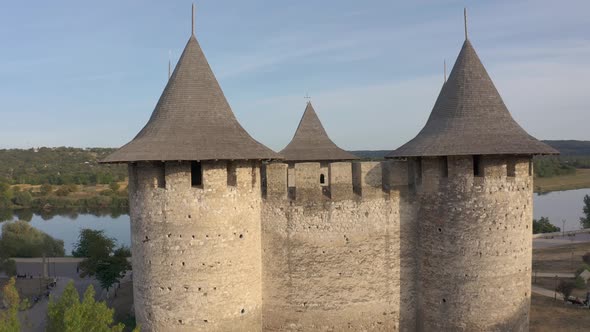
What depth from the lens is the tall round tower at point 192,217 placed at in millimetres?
9047

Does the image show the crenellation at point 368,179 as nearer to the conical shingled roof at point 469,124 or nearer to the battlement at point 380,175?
the battlement at point 380,175

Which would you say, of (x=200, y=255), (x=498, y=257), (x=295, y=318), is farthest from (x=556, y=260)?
(x=200, y=255)

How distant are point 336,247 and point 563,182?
8294 centimetres

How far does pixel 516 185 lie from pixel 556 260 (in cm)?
1871

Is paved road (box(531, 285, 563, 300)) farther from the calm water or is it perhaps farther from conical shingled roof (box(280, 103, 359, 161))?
the calm water

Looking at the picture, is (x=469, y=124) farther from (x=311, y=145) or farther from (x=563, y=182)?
(x=563, y=182)

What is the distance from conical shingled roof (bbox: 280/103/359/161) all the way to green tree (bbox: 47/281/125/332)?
8.31m

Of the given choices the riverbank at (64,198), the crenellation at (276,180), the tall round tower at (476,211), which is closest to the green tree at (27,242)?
the crenellation at (276,180)

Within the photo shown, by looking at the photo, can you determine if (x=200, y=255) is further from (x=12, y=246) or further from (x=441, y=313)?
(x=12, y=246)

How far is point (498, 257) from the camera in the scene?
385 inches

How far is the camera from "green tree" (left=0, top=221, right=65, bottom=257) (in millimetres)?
30250

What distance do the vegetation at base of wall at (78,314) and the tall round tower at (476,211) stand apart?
6505mm

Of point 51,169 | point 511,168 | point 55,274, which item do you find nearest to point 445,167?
point 511,168

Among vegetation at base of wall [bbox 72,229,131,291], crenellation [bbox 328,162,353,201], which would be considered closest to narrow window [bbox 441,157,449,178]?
crenellation [bbox 328,162,353,201]
